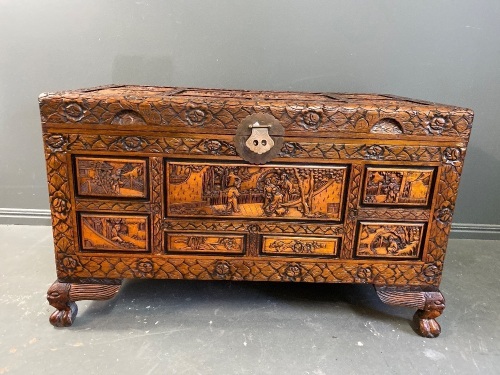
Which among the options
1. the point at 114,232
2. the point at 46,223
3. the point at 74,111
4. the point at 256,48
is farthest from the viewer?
the point at 46,223

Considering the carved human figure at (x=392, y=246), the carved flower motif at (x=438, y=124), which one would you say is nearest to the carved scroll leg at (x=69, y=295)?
the carved human figure at (x=392, y=246)

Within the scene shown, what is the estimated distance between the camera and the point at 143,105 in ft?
3.89

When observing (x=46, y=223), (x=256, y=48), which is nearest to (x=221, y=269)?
(x=256, y=48)

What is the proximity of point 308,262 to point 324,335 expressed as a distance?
271mm

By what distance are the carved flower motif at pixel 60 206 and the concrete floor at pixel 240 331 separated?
1.37 feet

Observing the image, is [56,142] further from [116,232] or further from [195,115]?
[195,115]

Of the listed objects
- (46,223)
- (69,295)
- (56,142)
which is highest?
(56,142)

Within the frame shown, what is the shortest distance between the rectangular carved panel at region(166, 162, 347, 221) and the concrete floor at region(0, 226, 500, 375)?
43cm

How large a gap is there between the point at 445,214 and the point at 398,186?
20cm

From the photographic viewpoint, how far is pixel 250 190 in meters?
1.27

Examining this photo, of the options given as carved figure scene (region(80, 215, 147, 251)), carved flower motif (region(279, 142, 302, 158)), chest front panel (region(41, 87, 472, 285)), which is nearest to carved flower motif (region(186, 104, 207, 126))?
chest front panel (region(41, 87, 472, 285))

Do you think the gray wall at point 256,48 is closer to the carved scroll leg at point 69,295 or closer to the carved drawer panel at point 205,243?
the carved drawer panel at point 205,243

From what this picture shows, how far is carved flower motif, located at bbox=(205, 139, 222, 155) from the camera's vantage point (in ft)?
4.03

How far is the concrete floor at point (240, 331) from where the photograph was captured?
1181mm
